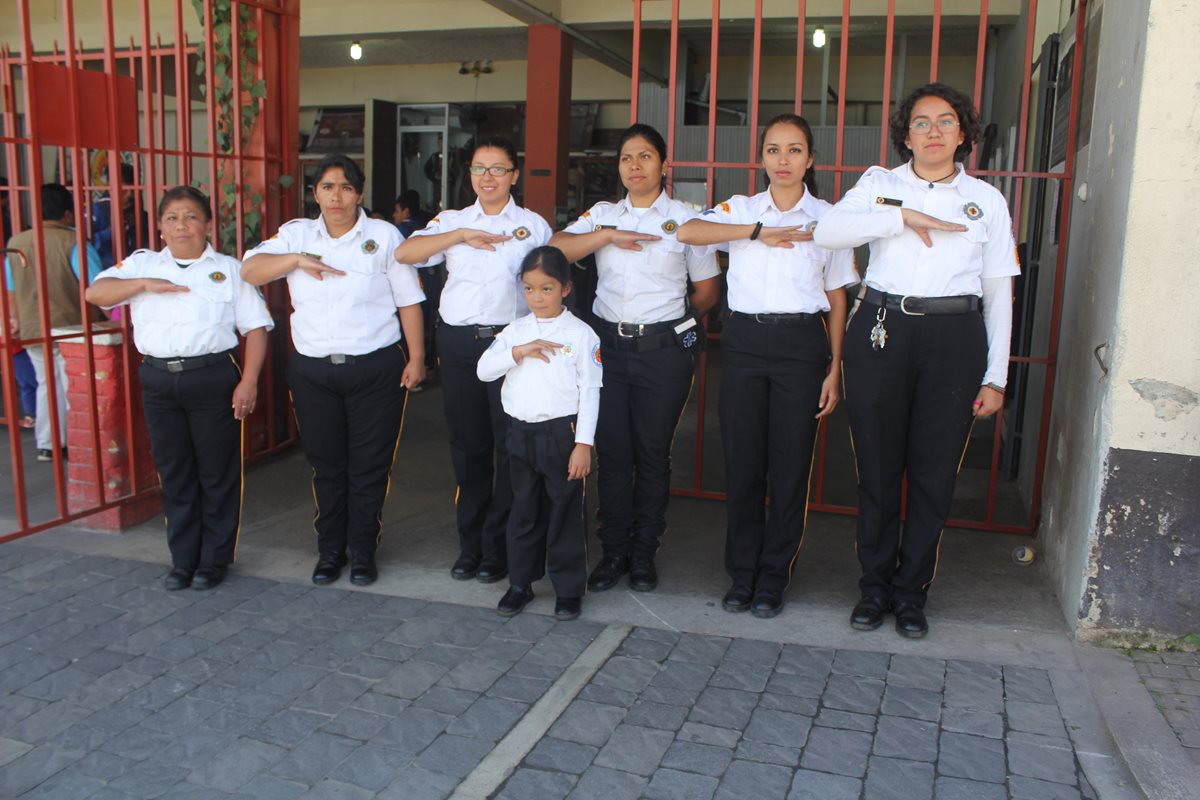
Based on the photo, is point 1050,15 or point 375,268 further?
point 1050,15

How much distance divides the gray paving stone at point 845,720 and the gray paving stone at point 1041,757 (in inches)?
14.6

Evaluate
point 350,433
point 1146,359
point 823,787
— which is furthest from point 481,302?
point 1146,359

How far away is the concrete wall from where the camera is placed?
3076 millimetres

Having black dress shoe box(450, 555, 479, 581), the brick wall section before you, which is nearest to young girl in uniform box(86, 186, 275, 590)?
the brick wall section

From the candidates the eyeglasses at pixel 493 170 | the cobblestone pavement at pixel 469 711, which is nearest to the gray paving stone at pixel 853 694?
the cobblestone pavement at pixel 469 711

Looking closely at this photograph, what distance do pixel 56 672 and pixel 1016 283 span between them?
5.48 metres

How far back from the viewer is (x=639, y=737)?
2719mm

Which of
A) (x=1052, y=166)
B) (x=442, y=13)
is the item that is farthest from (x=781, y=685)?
(x=442, y=13)

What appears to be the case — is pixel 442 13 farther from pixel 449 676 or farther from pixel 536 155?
pixel 449 676

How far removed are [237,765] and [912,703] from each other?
190 cm

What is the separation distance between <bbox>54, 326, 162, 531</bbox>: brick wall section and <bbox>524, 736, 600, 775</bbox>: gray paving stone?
2585 mm

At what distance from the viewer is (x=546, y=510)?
356cm

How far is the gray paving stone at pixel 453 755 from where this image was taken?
8.43 ft

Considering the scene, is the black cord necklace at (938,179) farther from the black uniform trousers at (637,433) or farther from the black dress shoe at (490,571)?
the black dress shoe at (490,571)
